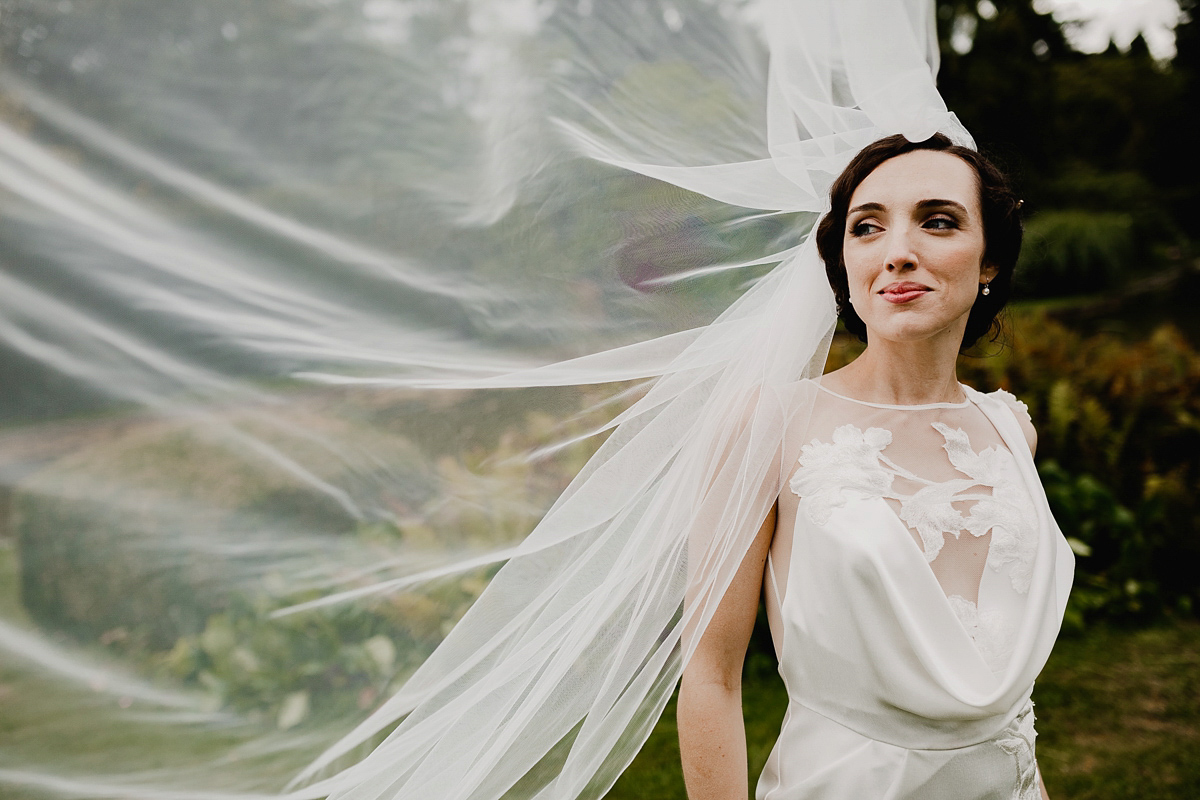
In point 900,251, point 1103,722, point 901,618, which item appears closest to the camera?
point 901,618

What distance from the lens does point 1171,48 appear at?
17.5 m

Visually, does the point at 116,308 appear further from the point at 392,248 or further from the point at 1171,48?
the point at 1171,48

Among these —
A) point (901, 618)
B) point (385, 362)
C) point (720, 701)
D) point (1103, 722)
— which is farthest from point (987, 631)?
point (1103, 722)

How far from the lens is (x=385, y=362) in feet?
5.82

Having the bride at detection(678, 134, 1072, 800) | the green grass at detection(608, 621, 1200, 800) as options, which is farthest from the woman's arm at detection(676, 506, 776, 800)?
the green grass at detection(608, 621, 1200, 800)

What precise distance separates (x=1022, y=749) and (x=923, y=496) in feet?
1.71

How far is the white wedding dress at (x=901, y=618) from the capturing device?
1.65 meters

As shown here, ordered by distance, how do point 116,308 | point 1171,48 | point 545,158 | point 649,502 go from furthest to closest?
point 1171,48 < point 545,158 < point 649,502 < point 116,308

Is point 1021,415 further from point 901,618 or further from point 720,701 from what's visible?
point 720,701

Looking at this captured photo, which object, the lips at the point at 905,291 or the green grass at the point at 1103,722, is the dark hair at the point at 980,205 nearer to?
the lips at the point at 905,291

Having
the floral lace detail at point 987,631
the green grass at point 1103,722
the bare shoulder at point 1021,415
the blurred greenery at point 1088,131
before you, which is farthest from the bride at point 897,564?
the blurred greenery at point 1088,131

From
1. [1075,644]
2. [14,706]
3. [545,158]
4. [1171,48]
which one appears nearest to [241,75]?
[545,158]

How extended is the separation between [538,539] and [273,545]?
0.50 meters

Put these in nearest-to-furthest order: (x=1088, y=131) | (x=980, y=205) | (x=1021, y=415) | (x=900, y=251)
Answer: (x=900, y=251) → (x=980, y=205) → (x=1021, y=415) → (x=1088, y=131)
